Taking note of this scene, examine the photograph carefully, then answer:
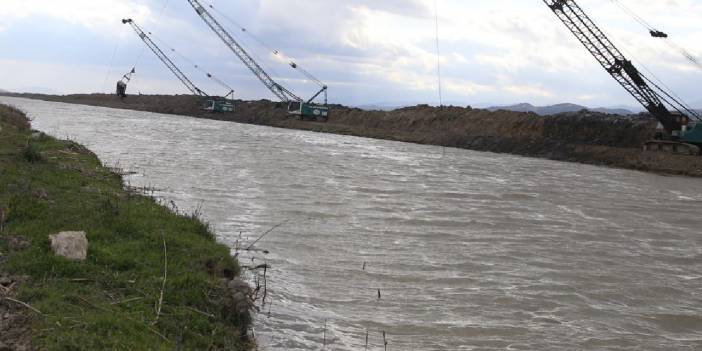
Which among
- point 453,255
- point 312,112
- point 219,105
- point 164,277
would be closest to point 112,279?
point 164,277

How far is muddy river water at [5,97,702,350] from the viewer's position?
959 centimetres

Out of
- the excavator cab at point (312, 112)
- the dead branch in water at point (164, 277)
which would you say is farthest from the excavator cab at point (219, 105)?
the dead branch in water at point (164, 277)

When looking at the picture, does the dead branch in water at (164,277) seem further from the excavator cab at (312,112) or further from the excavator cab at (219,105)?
the excavator cab at (219,105)

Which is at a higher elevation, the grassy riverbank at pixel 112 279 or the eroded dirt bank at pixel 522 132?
the eroded dirt bank at pixel 522 132

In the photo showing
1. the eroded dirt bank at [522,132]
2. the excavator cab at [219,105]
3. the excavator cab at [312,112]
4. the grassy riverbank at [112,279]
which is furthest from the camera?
the excavator cab at [219,105]

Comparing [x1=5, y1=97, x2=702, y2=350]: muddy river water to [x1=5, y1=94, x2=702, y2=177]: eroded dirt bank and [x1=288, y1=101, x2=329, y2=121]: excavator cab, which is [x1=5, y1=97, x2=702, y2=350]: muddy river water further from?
[x1=288, y1=101, x2=329, y2=121]: excavator cab

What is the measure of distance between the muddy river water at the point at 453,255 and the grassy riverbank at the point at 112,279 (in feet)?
3.30


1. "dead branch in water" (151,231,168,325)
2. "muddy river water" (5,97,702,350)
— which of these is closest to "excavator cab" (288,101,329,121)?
"muddy river water" (5,97,702,350)

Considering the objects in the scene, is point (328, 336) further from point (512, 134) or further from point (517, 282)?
point (512, 134)

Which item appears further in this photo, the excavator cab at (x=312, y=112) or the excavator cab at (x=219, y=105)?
the excavator cab at (x=219, y=105)

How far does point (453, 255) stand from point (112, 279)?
329 inches

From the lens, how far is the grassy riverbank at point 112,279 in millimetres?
6734

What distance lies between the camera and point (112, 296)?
7844 millimetres

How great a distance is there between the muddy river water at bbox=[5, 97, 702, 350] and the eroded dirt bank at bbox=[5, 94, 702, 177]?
52.0ft
